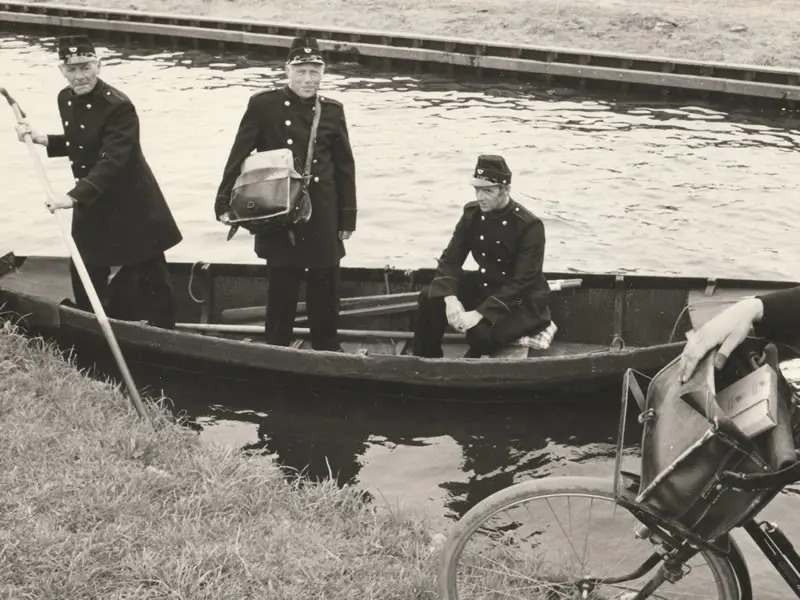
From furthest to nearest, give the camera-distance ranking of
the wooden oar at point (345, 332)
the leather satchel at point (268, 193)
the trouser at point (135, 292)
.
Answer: the wooden oar at point (345, 332) → the trouser at point (135, 292) → the leather satchel at point (268, 193)

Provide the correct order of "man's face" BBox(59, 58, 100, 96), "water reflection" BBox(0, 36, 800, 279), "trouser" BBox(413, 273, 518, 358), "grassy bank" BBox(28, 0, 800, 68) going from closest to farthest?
"man's face" BBox(59, 58, 100, 96)
"trouser" BBox(413, 273, 518, 358)
"water reflection" BBox(0, 36, 800, 279)
"grassy bank" BBox(28, 0, 800, 68)

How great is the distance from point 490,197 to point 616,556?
130 inches

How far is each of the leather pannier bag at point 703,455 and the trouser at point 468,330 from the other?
13.8 feet

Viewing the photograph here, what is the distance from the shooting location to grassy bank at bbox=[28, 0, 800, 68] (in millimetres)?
20406

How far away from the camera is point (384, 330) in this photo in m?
8.54

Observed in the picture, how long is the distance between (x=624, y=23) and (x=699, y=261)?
11.6 m

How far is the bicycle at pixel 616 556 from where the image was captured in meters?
3.14

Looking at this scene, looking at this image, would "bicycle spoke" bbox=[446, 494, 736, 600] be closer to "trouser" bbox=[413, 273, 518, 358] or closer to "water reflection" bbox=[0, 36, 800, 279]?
"trouser" bbox=[413, 273, 518, 358]

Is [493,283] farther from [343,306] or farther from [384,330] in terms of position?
[343,306]

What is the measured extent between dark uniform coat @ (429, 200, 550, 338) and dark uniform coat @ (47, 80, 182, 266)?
90.3 inches

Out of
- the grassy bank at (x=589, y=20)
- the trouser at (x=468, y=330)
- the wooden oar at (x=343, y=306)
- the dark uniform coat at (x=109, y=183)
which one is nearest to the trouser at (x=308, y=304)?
the wooden oar at (x=343, y=306)

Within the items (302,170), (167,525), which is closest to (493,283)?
(302,170)

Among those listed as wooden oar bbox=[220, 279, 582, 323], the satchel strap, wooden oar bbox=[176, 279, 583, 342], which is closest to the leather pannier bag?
the satchel strap

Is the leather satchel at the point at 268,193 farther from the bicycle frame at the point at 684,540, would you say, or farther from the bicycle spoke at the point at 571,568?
the bicycle frame at the point at 684,540
